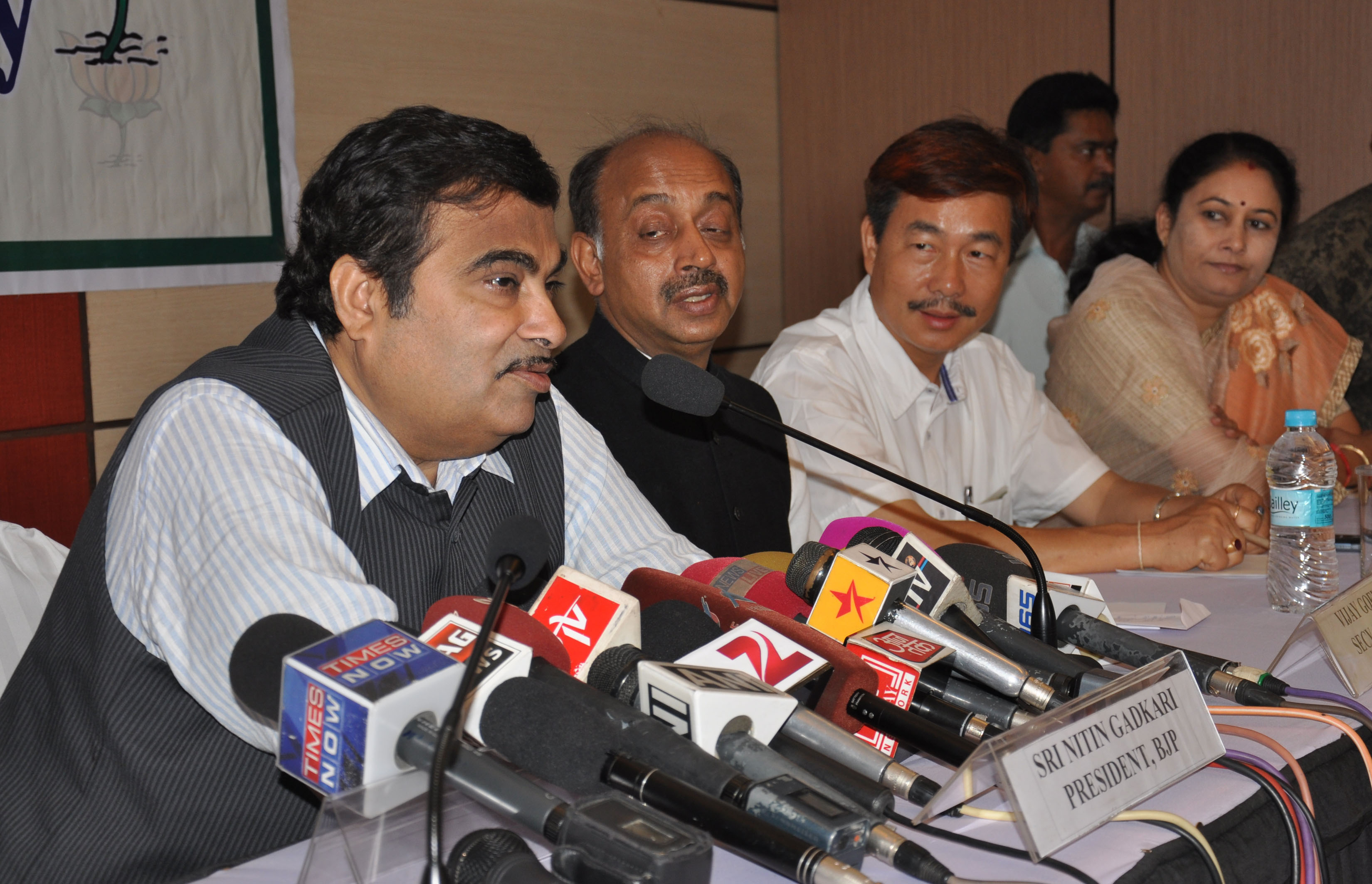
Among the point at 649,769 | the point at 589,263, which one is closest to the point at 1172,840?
the point at 649,769

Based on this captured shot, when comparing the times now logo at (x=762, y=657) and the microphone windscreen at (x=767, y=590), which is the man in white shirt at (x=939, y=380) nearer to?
the microphone windscreen at (x=767, y=590)

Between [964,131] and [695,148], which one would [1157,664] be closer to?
[695,148]

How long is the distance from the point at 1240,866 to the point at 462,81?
269 cm

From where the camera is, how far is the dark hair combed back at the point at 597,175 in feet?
6.61

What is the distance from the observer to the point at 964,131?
222 cm

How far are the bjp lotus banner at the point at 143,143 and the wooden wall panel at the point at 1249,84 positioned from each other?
8.06 ft

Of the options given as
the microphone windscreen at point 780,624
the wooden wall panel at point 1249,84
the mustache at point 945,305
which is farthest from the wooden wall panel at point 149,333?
the wooden wall panel at point 1249,84

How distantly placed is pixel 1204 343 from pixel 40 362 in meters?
2.64

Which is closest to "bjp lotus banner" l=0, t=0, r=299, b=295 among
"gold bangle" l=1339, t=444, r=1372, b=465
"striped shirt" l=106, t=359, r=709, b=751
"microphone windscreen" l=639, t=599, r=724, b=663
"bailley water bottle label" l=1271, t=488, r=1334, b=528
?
"striped shirt" l=106, t=359, r=709, b=751

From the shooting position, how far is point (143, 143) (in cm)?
229

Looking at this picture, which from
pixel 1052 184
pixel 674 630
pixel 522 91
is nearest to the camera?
pixel 674 630

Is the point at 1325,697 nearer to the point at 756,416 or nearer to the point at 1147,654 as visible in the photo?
the point at 1147,654

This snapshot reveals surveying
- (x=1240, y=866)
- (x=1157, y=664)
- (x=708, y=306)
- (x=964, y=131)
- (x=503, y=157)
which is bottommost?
(x=1240, y=866)

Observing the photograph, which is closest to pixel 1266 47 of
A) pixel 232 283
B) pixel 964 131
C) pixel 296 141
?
pixel 964 131
